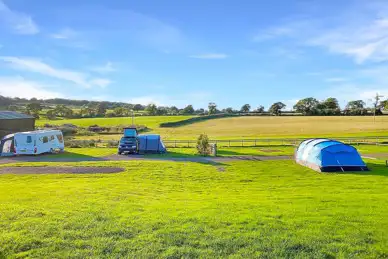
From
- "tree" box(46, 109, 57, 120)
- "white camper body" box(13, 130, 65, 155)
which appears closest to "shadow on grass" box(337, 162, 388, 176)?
"white camper body" box(13, 130, 65, 155)

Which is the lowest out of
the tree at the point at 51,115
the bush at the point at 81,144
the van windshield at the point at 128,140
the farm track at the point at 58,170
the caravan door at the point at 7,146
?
the bush at the point at 81,144

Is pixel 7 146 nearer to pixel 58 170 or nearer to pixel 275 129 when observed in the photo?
pixel 58 170

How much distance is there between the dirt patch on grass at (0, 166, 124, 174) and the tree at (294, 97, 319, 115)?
4274 inches

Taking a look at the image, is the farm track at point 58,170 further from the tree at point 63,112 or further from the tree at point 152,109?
the tree at point 152,109

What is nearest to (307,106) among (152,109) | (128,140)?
(152,109)

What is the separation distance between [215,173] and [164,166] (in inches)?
159

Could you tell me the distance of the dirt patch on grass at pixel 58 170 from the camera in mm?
19109

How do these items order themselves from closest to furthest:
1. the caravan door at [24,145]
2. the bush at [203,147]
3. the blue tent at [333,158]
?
the blue tent at [333,158], the caravan door at [24,145], the bush at [203,147]

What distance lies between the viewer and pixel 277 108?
133000 mm

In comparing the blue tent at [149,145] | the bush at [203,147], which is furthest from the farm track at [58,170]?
the blue tent at [149,145]

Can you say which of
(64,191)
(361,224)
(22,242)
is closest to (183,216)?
(22,242)

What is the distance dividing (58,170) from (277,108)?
121m

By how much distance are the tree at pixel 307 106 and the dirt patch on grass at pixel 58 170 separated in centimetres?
10857

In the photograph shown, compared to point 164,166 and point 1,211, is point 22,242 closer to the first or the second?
point 1,211
